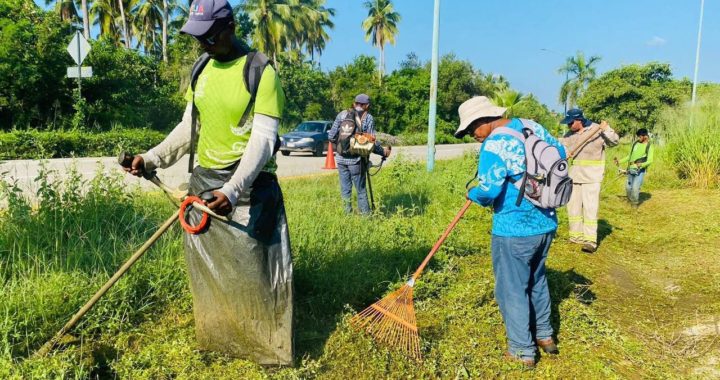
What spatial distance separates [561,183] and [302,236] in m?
2.12

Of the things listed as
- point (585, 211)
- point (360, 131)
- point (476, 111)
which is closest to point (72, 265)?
point (476, 111)

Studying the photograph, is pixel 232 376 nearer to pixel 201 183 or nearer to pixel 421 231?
pixel 201 183

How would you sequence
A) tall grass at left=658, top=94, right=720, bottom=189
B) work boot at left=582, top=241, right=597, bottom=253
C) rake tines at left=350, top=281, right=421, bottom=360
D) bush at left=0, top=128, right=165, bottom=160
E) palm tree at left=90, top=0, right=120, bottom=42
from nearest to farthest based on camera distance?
rake tines at left=350, top=281, right=421, bottom=360
work boot at left=582, top=241, right=597, bottom=253
tall grass at left=658, top=94, right=720, bottom=189
bush at left=0, top=128, right=165, bottom=160
palm tree at left=90, top=0, right=120, bottom=42

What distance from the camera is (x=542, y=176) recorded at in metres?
3.00

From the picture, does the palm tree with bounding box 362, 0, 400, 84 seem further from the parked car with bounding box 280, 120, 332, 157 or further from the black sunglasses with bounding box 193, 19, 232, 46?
the black sunglasses with bounding box 193, 19, 232, 46

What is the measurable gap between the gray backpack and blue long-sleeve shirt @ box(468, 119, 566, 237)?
1.5 inches

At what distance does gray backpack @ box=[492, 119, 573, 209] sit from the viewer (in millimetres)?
2992

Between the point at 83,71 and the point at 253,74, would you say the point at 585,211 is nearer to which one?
the point at 253,74

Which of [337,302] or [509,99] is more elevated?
[509,99]

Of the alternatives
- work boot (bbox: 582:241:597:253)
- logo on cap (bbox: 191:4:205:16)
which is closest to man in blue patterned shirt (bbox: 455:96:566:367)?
logo on cap (bbox: 191:4:205:16)

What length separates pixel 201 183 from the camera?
8.61 feet

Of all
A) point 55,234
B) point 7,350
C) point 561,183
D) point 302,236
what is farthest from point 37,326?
point 561,183

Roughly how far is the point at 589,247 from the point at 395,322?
3669 millimetres

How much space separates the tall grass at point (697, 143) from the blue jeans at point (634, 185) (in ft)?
10.1
